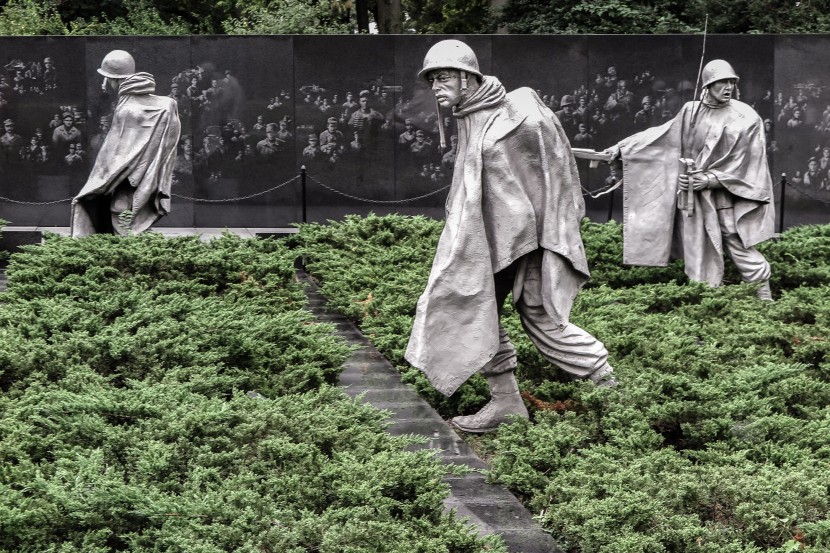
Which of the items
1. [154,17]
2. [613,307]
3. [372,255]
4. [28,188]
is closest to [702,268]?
[613,307]

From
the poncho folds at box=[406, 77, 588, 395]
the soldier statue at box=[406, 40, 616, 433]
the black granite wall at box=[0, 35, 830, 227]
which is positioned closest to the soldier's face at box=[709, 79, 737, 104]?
the soldier statue at box=[406, 40, 616, 433]

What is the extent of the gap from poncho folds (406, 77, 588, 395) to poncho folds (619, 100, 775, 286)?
4.99m

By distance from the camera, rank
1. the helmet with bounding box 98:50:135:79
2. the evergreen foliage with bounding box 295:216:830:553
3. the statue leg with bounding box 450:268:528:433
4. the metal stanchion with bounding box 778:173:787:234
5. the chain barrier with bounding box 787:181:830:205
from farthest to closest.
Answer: the chain barrier with bounding box 787:181:830:205, the metal stanchion with bounding box 778:173:787:234, the helmet with bounding box 98:50:135:79, the statue leg with bounding box 450:268:528:433, the evergreen foliage with bounding box 295:216:830:553

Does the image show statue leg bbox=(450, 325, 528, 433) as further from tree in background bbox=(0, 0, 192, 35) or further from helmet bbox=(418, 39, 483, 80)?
tree in background bbox=(0, 0, 192, 35)

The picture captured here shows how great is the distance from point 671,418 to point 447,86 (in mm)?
2104

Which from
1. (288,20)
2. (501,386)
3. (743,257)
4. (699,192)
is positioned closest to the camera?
(501,386)

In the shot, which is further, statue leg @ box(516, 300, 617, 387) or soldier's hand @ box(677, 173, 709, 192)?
soldier's hand @ box(677, 173, 709, 192)

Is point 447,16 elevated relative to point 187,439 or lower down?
elevated

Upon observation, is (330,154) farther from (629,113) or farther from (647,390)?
(647,390)

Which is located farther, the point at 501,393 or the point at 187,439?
the point at 501,393

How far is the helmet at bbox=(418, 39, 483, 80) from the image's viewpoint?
275 inches

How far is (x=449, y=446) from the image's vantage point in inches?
280

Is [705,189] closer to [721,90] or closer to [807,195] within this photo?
[721,90]

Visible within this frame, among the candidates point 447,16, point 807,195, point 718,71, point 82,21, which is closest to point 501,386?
point 718,71
